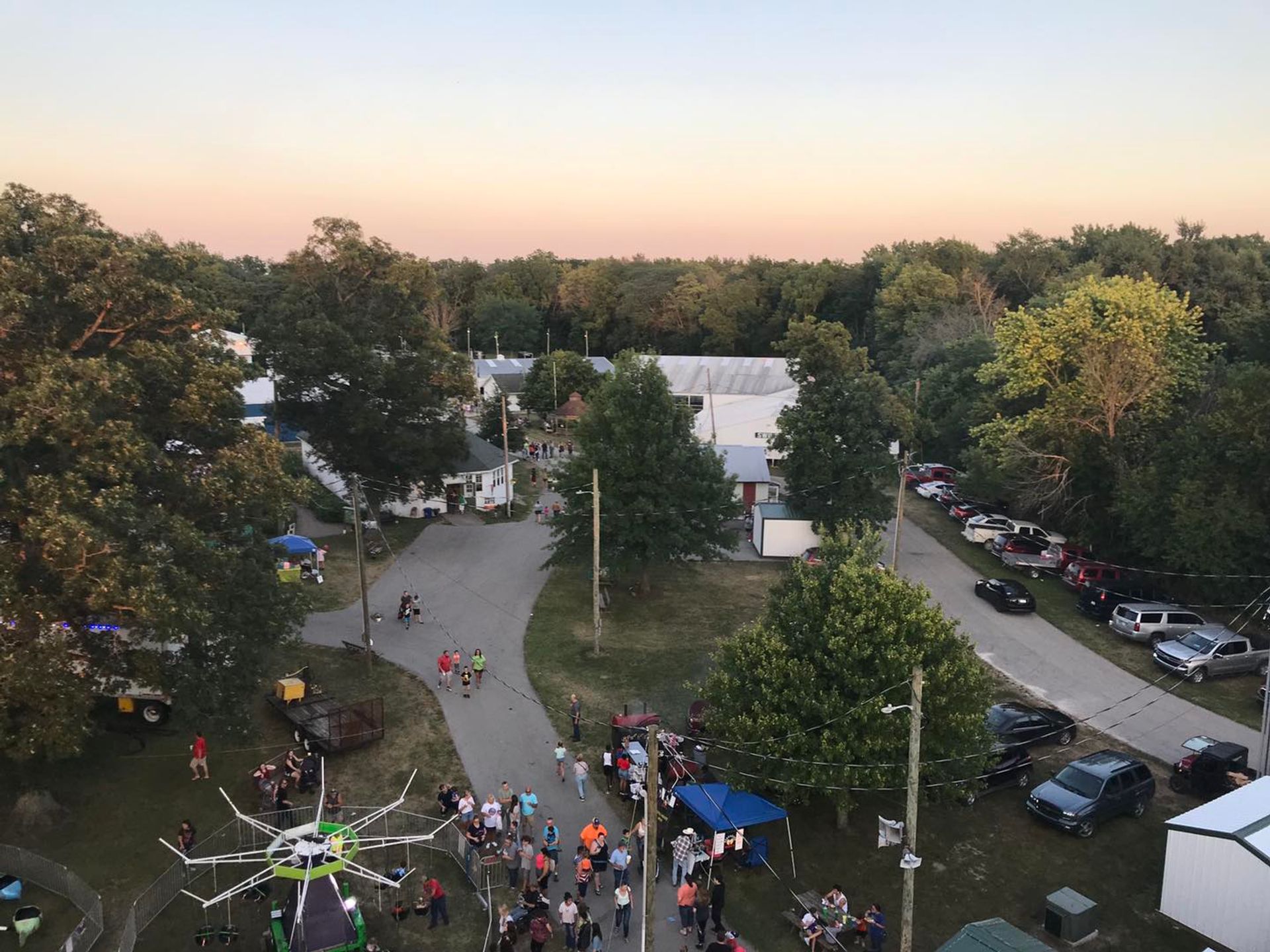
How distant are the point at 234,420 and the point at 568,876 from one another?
1343 cm

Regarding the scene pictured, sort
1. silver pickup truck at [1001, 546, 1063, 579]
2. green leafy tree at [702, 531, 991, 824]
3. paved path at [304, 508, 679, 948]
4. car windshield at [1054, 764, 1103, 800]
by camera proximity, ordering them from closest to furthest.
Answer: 1. green leafy tree at [702, 531, 991, 824]
2. car windshield at [1054, 764, 1103, 800]
3. paved path at [304, 508, 679, 948]
4. silver pickup truck at [1001, 546, 1063, 579]

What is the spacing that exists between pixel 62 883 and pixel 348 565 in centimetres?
1928

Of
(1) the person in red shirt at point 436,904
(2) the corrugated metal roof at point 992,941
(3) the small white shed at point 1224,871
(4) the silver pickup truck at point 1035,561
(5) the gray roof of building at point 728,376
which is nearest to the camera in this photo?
(2) the corrugated metal roof at point 992,941

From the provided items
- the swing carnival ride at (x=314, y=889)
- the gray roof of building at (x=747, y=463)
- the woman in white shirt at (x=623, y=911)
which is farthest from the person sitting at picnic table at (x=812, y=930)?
the gray roof of building at (x=747, y=463)

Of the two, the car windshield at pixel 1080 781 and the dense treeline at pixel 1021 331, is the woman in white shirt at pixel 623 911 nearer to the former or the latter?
the car windshield at pixel 1080 781

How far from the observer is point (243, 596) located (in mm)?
19609

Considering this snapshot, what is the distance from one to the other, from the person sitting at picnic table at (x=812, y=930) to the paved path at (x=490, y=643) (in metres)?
2.24

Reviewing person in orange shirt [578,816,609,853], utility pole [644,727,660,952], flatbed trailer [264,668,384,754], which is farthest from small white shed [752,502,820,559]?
utility pole [644,727,660,952]

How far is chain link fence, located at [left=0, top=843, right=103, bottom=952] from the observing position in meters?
14.1

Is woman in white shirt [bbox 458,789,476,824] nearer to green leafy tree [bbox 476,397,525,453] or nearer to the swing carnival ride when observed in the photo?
the swing carnival ride

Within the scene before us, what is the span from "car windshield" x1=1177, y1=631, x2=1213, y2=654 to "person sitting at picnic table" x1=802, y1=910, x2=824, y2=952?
57.0 ft

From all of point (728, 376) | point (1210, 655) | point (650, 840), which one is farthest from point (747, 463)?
point (650, 840)

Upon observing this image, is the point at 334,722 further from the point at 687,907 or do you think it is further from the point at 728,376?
the point at 728,376

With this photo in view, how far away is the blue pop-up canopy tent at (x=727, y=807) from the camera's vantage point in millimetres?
16188
